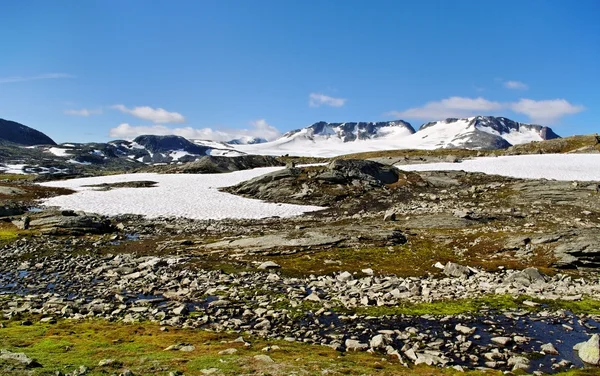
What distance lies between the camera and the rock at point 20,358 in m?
10.9

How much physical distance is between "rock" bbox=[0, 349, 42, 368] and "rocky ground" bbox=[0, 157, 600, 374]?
10cm

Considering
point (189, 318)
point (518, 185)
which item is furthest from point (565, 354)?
point (518, 185)

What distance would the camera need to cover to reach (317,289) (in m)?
22.5

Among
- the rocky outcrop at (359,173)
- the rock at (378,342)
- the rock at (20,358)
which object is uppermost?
the rocky outcrop at (359,173)

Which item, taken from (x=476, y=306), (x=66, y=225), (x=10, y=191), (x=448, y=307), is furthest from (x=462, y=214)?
(x=10, y=191)

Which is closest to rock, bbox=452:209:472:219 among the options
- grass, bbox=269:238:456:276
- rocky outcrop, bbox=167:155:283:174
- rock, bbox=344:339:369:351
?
grass, bbox=269:238:456:276

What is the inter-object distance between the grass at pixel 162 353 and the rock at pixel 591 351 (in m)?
4.70

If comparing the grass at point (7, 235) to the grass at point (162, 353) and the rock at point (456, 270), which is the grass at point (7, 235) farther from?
the rock at point (456, 270)

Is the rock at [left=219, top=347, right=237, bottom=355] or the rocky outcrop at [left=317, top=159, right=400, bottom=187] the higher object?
the rocky outcrop at [left=317, top=159, right=400, bottom=187]

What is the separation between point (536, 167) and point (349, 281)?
64.8 meters

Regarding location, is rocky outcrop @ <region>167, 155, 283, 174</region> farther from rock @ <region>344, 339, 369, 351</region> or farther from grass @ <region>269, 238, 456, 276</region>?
rock @ <region>344, 339, 369, 351</region>

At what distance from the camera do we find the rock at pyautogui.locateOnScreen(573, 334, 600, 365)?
1352cm

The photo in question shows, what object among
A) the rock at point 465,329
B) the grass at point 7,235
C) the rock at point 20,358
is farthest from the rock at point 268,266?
the grass at point 7,235

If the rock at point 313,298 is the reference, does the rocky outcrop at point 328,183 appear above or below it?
above
